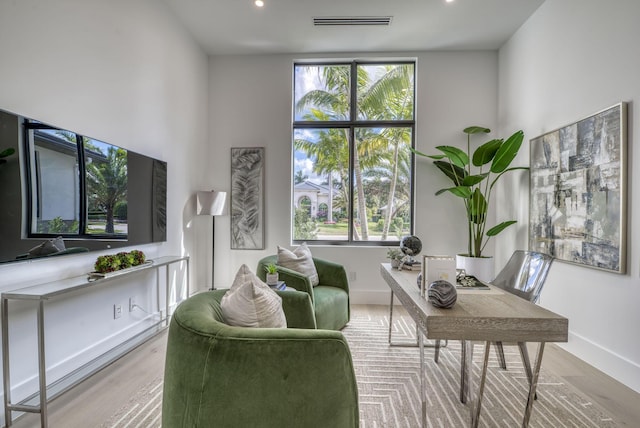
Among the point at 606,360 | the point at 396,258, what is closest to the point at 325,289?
the point at 396,258

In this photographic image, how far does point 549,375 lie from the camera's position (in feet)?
7.48

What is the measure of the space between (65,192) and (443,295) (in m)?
2.35

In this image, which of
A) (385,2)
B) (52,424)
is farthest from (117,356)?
(385,2)

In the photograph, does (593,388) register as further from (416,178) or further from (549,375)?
(416,178)

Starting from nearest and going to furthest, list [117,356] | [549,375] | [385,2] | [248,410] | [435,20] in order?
[248,410] → [549,375] → [117,356] → [385,2] → [435,20]

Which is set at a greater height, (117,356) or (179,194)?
(179,194)

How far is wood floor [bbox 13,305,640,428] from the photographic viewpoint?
69.2 inches

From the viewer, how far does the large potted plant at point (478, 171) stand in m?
3.22

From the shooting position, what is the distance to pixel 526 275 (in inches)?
81.0

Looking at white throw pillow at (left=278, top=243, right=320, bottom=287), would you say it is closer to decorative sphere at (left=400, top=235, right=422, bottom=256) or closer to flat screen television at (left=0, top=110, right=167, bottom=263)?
decorative sphere at (left=400, top=235, right=422, bottom=256)

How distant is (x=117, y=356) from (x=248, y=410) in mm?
2041

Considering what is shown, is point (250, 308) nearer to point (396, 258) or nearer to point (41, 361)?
point (41, 361)

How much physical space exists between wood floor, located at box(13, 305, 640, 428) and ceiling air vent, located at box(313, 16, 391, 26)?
3674 mm

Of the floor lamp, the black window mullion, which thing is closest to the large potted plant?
the floor lamp
